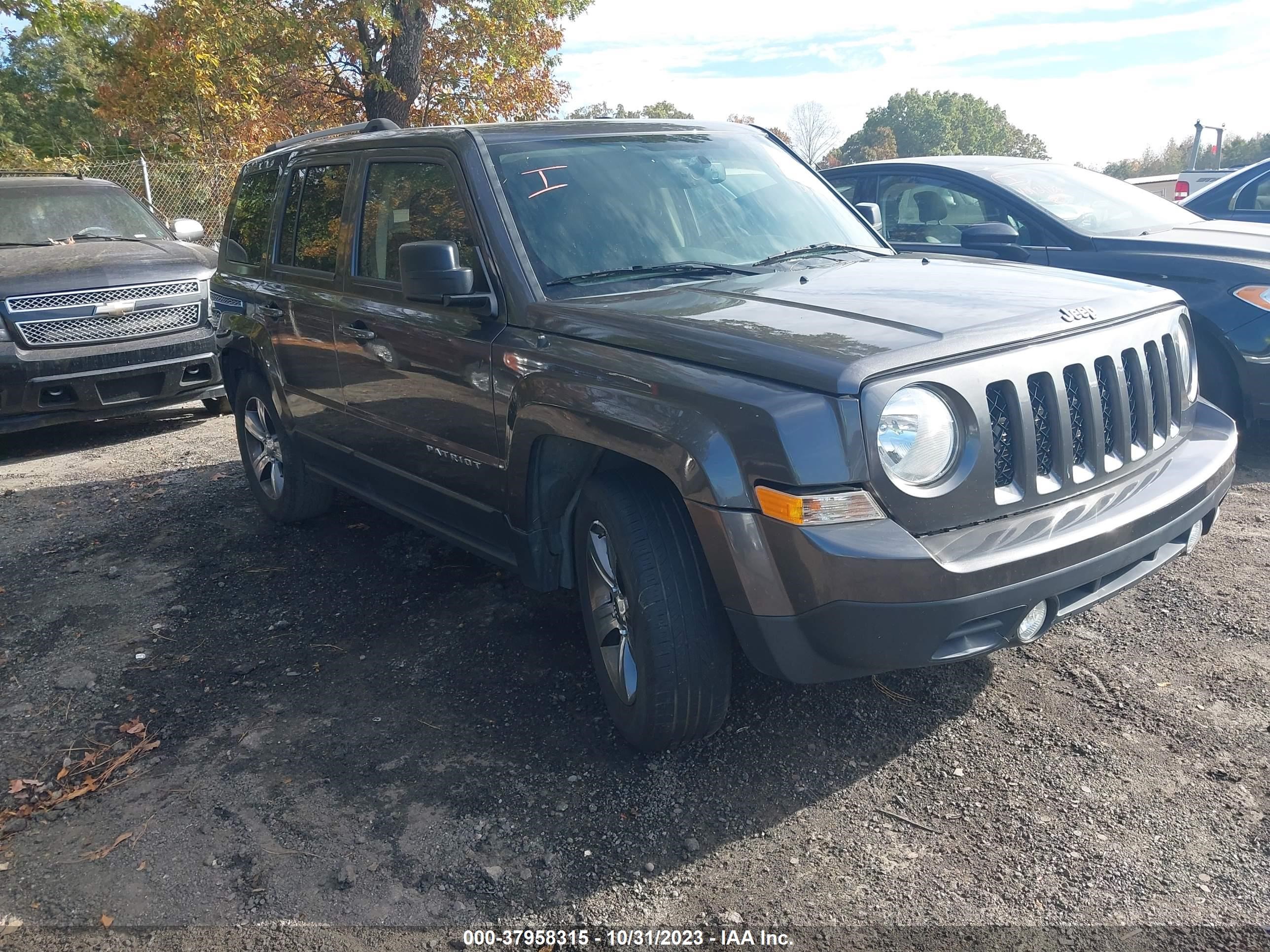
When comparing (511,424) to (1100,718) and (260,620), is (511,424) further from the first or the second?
(1100,718)

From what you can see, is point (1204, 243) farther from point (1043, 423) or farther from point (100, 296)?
point (100, 296)

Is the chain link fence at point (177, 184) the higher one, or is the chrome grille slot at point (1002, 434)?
the chain link fence at point (177, 184)

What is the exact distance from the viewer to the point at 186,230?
845cm

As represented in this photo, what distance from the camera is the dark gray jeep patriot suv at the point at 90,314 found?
7.37 m

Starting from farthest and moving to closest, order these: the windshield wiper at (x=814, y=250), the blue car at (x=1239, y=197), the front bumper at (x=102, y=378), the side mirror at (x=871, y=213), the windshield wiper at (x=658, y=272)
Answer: the blue car at (x=1239, y=197) < the front bumper at (x=102, y=378) < the side mirror at (x=871, y=213) < the windshield wiper at (x=814, y=250) < the windshield wiper at (x=658, y=272)

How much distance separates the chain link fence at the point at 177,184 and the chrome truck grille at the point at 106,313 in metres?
8.60

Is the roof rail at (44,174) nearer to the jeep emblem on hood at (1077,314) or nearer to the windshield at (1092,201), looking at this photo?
the windshield at (1092,201)

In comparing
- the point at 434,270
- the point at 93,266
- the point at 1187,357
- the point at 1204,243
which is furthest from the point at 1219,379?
the point at 93,266

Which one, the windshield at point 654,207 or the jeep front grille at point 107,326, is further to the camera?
the jeep front grille at point 107,326

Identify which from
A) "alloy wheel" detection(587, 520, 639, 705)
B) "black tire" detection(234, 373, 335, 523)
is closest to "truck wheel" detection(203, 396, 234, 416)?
"black tire" detection(234, 373, 335, 523)

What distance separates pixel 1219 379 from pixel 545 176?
13.0 ft

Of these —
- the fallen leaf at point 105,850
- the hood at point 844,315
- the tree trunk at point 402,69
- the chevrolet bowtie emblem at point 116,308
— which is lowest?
the fallen leaf at point 105,850

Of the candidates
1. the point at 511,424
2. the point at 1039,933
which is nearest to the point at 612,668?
the point at 511,424

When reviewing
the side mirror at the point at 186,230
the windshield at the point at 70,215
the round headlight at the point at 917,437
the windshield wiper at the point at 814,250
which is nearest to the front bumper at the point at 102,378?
the side mirror at the point at 186,230
